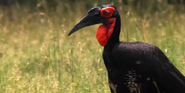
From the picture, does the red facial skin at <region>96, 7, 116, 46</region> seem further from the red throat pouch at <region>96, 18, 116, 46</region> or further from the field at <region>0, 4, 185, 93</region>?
the field at <region>0, 4, 185, 93</region>

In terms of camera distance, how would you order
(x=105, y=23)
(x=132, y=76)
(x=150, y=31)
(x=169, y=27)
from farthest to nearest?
(x=150, y=31) < (x=169, y=27) < (x=105, y=23) < (x=132, y=76)

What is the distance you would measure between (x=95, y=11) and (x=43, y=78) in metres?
1.31

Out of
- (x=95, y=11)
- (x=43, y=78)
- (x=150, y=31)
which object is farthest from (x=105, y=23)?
(x=150, y=31)

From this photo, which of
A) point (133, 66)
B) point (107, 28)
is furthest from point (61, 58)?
point (133, 66)

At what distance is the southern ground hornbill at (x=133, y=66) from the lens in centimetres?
321

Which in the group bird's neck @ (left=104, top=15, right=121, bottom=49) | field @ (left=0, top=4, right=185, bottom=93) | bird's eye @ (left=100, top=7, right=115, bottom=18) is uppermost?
bird's eye @ (left=100, top=7, right=115, bottom=18)

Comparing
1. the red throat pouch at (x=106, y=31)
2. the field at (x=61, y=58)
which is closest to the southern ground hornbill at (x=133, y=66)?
the red throat pouch at (x=106, y=31)

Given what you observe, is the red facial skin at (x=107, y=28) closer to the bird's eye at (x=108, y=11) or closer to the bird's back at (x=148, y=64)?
the bird's eye at (x=108, y=11)

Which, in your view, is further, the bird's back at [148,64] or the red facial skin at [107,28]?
the red facial skin at [107,28]

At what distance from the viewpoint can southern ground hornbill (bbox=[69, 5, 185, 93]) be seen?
3.21 m

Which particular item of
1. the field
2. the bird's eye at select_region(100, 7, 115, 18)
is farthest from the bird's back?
the field

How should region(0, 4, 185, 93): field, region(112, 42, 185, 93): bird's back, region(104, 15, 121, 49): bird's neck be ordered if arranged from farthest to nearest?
region(0, 4, 185, 93): field < region(104, 15, 121, 49): bird's neck < region(112, 42, 185, 93): bird's back

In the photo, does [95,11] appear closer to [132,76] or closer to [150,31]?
[132,76]

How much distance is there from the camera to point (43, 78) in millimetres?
4418
